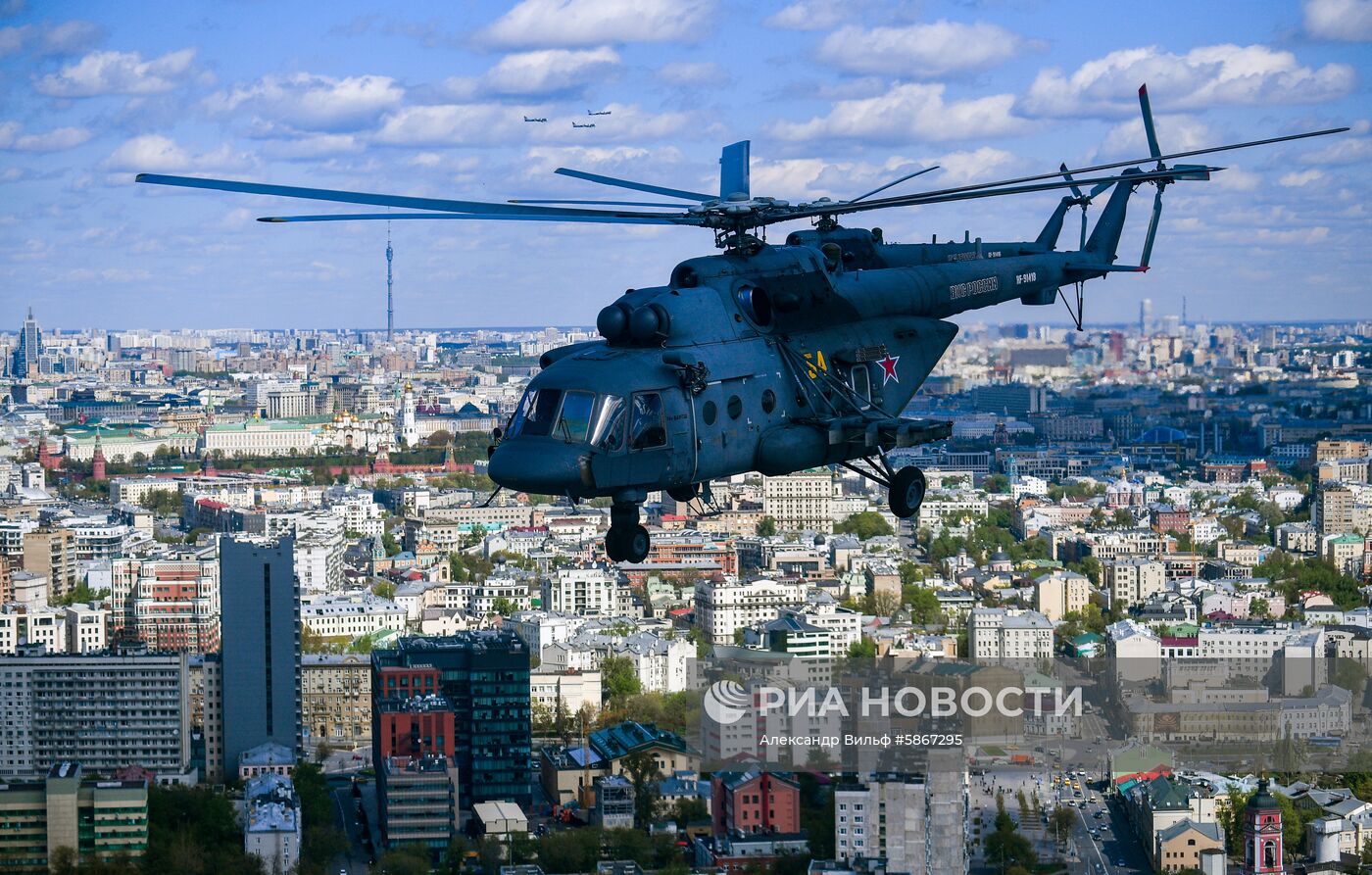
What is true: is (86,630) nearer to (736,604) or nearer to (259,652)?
(259,652)

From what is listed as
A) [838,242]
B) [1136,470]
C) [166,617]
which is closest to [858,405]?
[838,242]

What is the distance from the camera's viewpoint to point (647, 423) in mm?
9312

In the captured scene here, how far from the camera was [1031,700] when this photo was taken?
1356 inches

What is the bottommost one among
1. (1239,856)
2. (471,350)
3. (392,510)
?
(1239,856)

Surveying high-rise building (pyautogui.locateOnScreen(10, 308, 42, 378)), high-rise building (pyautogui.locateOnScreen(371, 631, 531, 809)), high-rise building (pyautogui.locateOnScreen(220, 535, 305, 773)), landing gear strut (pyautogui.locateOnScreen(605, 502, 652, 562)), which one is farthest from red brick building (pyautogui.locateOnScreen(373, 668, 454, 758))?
high-rise building (pyautogui.locateOnScreen(10, 308, 42, 378))

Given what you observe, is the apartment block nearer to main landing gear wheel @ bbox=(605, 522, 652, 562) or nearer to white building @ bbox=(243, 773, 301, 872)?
white building @ bbox=(243, 773, 301, 872)

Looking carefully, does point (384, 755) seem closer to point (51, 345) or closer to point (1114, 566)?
point (1114, 566)

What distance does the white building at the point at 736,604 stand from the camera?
41562mm

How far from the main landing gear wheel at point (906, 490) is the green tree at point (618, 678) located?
78.0ft

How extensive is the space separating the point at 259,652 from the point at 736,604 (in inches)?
499

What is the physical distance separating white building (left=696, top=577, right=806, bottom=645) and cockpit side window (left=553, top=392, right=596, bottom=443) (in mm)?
31981

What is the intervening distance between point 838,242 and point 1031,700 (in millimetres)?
24440

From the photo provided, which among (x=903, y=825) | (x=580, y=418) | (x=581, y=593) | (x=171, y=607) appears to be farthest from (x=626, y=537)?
(x=581, y=593)

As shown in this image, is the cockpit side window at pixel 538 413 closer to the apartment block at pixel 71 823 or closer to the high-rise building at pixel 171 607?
the apartment block at pixel 71 823
